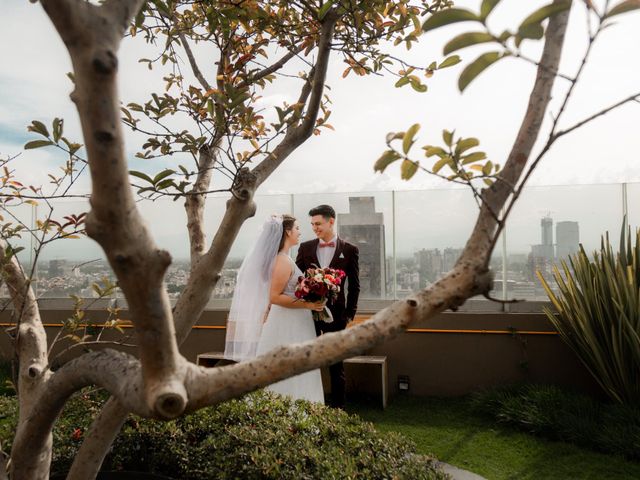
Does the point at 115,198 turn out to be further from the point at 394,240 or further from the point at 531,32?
the point at 394,240

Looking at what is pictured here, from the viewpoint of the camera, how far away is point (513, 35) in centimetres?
73

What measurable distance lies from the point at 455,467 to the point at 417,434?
2.24 ft

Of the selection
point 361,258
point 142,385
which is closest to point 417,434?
point 361,258

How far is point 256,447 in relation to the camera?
2.20 metres

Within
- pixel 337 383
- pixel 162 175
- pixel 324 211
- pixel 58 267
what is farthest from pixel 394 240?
pixel 162 175

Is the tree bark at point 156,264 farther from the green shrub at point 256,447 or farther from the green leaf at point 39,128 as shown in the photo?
the green shrub at point 256,447

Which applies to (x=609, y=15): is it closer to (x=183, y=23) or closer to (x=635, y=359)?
(x=183, y=23)

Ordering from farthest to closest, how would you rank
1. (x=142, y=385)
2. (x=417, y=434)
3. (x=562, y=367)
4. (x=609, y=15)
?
(x=562, y=367), (x=417, y=434), (x=142, y=385), (x=609, y=15)

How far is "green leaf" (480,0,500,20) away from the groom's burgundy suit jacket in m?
3.70

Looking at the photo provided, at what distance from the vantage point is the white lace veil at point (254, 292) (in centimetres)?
428

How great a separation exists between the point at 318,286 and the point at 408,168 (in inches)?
119

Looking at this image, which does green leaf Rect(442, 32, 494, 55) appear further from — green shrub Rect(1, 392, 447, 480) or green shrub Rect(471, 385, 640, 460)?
green shrub Rect(471, 385, 640, 460)

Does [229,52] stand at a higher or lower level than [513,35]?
higher

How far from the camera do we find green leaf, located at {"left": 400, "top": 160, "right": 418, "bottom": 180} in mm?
927
